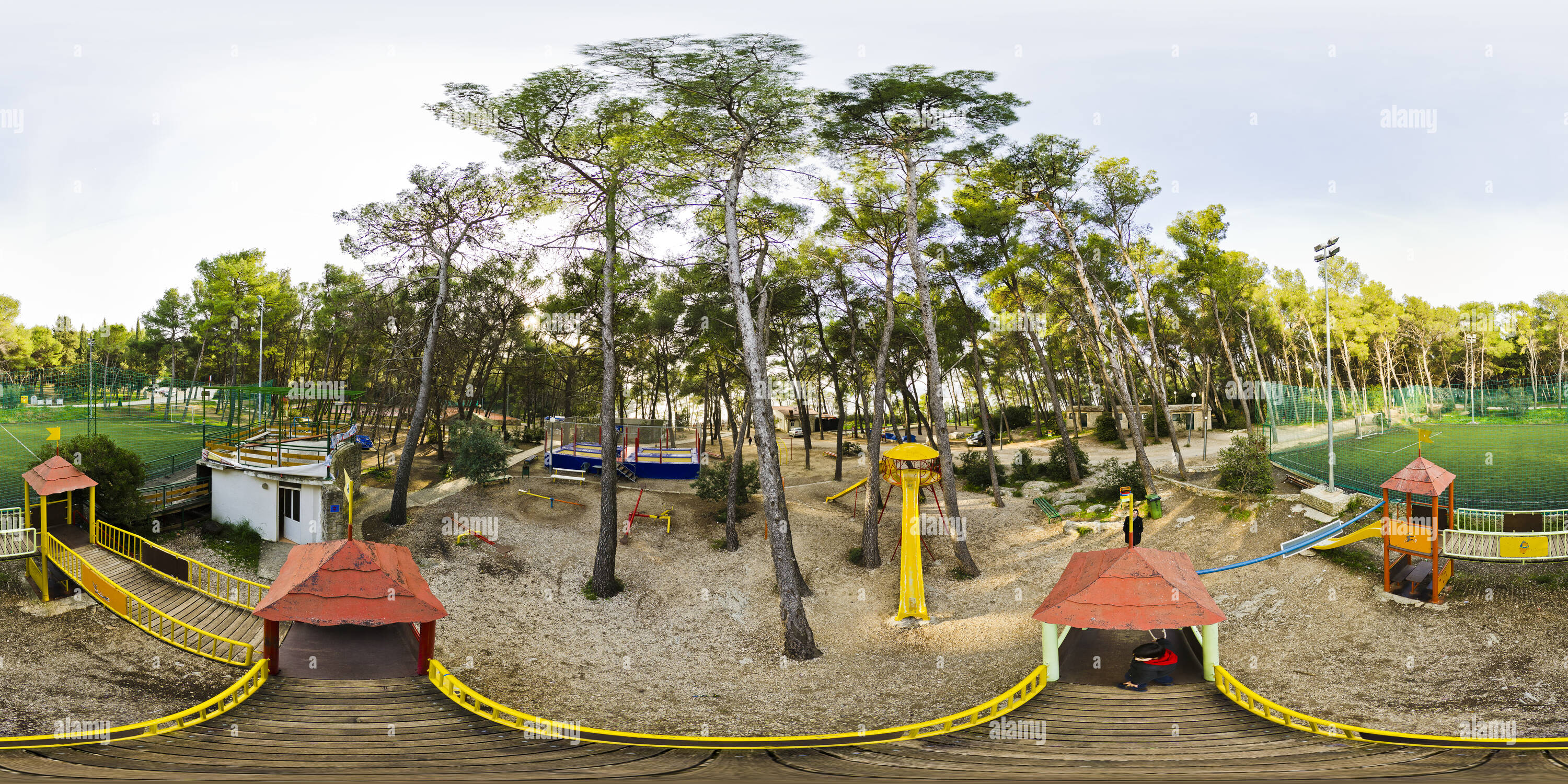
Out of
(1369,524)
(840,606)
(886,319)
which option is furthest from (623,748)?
(1369,524)

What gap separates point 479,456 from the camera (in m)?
25.7

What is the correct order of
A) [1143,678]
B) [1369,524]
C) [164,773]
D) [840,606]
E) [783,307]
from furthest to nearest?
1. [783,307]
2. [840,606]
3. [1369,524]
4. [1143,678]
5. [164,773]

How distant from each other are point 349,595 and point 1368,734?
14.3 metres

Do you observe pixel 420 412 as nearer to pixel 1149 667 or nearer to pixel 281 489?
pixel 281 489

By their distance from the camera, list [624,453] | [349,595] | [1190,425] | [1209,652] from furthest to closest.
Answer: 1. [1190,425]
2. [624,453]
3. [349,595]
4. [1209,652]

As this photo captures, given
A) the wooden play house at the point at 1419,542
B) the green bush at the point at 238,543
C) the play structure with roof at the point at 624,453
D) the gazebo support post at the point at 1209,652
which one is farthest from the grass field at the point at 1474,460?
the green bush at the point at 238,543

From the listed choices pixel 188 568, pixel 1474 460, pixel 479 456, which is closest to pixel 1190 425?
pixel 1474 460

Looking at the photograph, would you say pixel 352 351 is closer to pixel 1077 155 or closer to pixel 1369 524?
pixel 1077 155

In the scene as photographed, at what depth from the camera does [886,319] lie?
21688 mm

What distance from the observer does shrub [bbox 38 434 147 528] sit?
1791 cm

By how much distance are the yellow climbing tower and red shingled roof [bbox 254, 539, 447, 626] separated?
35.1ft

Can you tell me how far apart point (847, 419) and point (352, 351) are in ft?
125

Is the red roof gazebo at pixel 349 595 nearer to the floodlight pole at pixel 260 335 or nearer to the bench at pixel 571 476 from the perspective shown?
the bench at pixel 571 476

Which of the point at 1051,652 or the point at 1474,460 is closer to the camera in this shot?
the point at 1051,652
